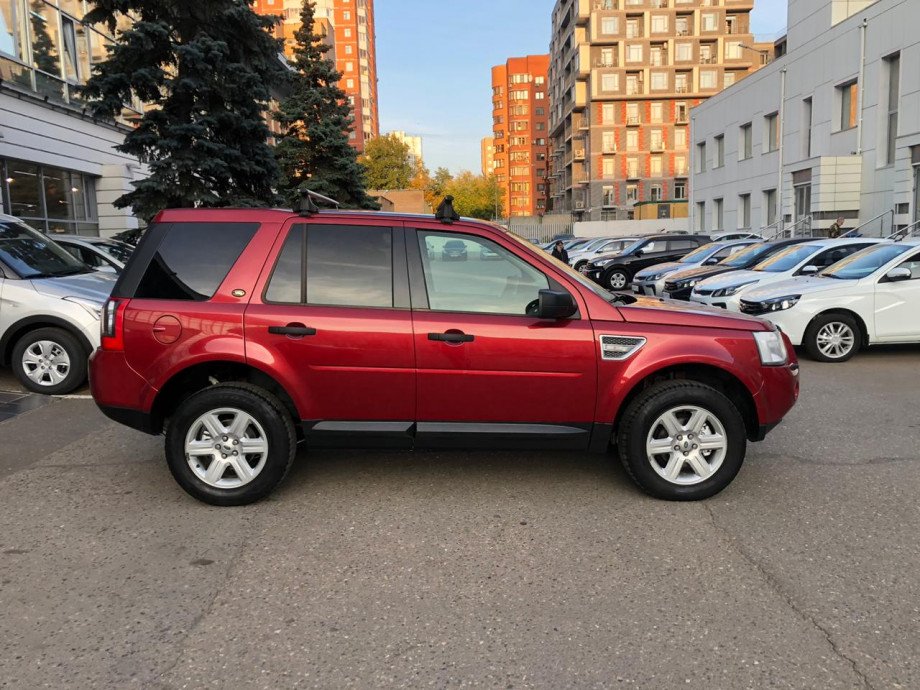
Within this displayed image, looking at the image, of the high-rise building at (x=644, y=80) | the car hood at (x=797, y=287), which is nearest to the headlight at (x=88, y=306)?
the car hood at (x=797, y=287)

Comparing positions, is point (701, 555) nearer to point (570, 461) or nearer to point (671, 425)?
point (671, 425)

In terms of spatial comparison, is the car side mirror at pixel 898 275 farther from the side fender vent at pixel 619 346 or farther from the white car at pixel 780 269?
the side fender vent at pixel 619 346

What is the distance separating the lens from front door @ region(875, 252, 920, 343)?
9273 mm

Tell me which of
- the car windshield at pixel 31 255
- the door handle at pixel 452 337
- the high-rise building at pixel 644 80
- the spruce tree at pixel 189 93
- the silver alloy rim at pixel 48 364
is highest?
the high-rise building at pixel 644 80

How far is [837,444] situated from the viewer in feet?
19.0

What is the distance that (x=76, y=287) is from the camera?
8.17 metres

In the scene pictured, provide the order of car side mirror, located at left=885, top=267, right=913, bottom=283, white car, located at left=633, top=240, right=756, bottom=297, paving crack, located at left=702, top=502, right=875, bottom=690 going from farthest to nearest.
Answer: white car, located at left=633, top=240, right=756, bottom=297
car side mirror, located at left=885, top=267, right=913, bottom=283
paving crack, located at left=702, top=502, right=875, bottom=690

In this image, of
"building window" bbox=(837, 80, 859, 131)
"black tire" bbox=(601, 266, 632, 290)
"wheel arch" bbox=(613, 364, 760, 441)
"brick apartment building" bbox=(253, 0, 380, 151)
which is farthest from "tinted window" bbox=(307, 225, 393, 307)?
"brick apartment building" bbox=(253, 0, 380, 151)

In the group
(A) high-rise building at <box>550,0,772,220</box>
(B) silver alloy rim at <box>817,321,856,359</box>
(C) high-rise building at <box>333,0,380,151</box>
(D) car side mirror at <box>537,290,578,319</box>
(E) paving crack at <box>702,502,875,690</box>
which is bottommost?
(E) paving crack at <box>702,502,875,690</box>

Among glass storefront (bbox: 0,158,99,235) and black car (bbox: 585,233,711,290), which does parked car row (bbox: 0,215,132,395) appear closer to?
glass storefront (bbox: 0,158,99,235)

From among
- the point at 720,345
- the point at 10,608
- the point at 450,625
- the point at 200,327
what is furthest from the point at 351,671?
the point at 720,345

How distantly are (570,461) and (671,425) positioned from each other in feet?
3.59

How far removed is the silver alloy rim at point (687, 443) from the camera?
446 cm

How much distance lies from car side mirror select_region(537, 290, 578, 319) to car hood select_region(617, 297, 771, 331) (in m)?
0.39
